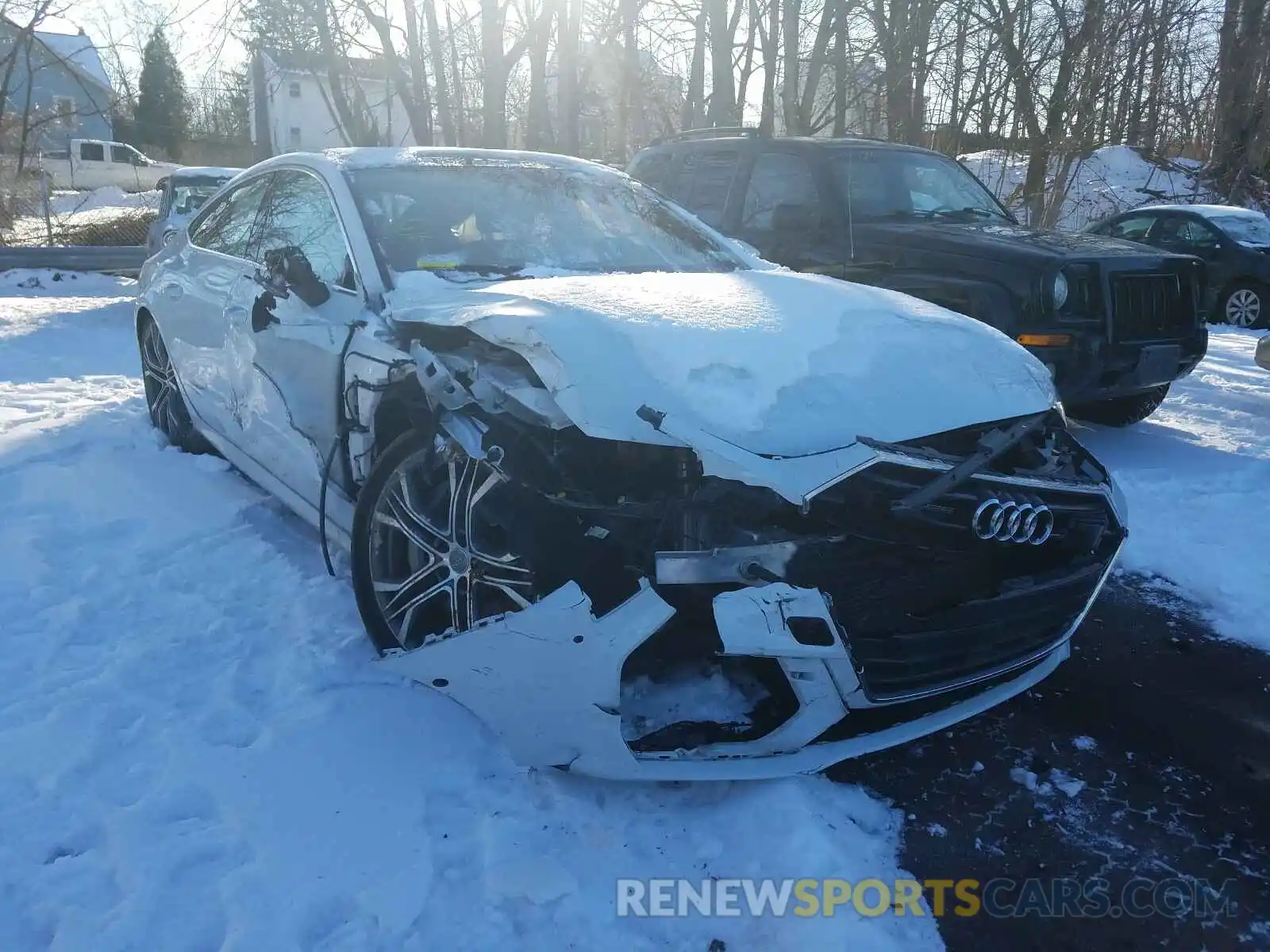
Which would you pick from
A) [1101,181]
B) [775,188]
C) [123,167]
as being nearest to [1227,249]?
[775,188]

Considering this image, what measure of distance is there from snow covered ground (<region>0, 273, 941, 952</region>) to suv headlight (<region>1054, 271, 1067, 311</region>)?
4080mm

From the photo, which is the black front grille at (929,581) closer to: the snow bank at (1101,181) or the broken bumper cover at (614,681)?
the broken bumper cover at (614,681)

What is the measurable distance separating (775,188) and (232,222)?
3.81 metres

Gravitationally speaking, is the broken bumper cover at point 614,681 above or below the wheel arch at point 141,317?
below


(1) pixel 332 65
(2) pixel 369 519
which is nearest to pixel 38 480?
(2) pixel 369 519

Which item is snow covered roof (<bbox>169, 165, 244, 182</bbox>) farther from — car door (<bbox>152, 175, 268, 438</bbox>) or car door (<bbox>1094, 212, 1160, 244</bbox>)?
car door (<bbox>1094, 212, 1160, 244</bbox>)

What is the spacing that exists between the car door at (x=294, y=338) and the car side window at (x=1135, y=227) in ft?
38.2

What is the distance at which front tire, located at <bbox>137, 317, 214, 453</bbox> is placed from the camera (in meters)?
5.08

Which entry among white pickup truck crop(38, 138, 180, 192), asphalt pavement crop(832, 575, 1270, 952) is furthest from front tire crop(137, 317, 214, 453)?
white pickup truck crop(38, 138, 180, 192)

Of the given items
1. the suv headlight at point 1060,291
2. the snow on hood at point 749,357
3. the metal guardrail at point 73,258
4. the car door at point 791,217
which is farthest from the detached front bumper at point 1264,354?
the metal guardrail at point 73,258

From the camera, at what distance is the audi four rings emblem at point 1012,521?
245 centimetres

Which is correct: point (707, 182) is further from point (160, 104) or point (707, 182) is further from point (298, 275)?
point (160, 104)

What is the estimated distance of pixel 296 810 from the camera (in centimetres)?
247

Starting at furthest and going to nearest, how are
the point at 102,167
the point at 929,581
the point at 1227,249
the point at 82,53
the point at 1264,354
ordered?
the point at 82,53, the point at 102,167, the point at 1227,249, the point at 1264,354, the point at 929,581
